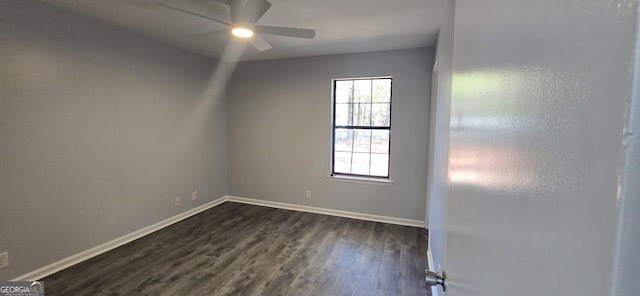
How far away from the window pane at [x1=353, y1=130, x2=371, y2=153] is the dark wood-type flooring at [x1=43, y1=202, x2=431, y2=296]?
1.06m

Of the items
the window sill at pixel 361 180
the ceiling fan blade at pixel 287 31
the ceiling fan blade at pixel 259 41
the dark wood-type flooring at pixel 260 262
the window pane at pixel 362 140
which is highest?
the ceiling fan blade at pixel 259 41

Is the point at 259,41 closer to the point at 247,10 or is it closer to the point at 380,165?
the point at 247,10

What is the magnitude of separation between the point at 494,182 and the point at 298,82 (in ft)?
12.6

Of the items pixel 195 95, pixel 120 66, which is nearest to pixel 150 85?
pixel 120 66

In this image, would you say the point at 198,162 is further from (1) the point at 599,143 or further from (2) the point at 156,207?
(1) the point at 599,143

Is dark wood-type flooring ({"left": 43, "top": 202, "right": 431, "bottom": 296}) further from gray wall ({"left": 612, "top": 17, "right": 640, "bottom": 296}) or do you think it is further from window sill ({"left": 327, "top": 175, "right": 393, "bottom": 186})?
gray wall ({"left": 612, "top": 17, "right": 640, "bottom": 296})

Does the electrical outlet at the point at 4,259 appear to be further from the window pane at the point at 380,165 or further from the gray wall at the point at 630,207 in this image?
the window pane at the point at 380,165

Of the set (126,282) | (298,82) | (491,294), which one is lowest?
(126,282)

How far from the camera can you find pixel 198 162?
4121 mm

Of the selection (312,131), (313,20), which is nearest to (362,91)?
(312,131)

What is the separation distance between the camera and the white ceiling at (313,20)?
2344mm

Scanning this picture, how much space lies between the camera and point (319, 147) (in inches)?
161

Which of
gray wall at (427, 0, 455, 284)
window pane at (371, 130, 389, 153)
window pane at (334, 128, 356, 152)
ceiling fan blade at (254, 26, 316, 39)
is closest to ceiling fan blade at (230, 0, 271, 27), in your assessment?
ceiling fan blade at (254, 26, 316, 39)

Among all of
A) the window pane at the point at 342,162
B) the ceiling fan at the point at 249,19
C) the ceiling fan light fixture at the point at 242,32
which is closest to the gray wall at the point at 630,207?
the ceiling fan at the point at 249,19
